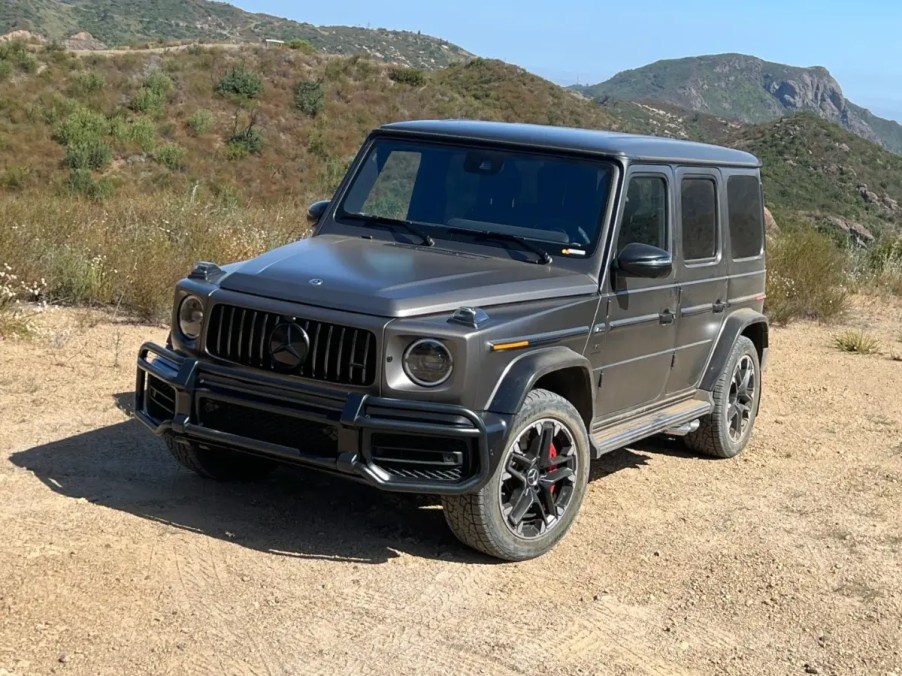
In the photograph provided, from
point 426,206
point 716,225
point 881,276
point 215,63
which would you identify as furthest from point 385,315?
point 215,63

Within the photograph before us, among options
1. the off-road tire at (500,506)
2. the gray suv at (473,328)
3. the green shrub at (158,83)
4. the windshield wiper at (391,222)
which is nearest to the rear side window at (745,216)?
the gray suv at (473,328)

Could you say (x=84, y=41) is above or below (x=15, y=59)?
above

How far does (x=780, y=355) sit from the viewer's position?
1140 cm

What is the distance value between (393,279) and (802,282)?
10228 mm

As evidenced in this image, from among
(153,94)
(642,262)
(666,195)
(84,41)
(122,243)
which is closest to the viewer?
(642,262)

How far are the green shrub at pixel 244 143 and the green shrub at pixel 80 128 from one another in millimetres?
4745

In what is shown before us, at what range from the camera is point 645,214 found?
234 inches

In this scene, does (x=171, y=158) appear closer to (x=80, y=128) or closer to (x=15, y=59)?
(x=80, y=128)

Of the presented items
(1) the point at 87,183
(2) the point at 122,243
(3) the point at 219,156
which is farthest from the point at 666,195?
(3) the point at 219,156

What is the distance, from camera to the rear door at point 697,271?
20.9 feet

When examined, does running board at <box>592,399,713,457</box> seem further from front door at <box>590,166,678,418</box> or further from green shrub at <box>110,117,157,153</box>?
green shrub at <box>110,117,157,153</box>

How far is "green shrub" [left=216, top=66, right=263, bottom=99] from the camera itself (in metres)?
48.6

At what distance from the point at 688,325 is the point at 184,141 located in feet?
128

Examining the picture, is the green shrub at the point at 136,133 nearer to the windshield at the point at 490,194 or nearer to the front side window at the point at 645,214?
the windshield at the point at 490,194
